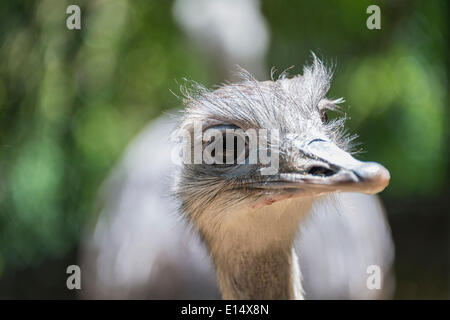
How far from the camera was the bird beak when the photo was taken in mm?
1253

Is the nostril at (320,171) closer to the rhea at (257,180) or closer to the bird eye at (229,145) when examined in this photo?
the rhea at (257,180)

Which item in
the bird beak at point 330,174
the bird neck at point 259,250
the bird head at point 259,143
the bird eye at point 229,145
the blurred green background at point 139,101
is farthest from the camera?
the blurred green background at point 139,101

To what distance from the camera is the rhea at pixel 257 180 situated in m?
1.52

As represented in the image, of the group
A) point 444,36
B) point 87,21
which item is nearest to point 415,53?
point 444,36

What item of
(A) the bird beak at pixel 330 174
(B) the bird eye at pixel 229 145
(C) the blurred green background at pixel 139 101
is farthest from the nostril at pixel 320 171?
(C) the blurred green background at pixel 139 101

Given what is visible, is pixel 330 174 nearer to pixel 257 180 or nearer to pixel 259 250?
pixel 257 180

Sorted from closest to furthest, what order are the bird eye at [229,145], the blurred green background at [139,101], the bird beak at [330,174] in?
the bird beak at [330,174], the bird eye at [229,145], the blurred green background at [139,101]

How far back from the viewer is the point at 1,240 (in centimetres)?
373

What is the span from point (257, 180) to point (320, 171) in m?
0.25

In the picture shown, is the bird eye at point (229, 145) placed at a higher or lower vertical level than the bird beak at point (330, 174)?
higher

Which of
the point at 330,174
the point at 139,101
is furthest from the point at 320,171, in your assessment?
the point at 139,101
